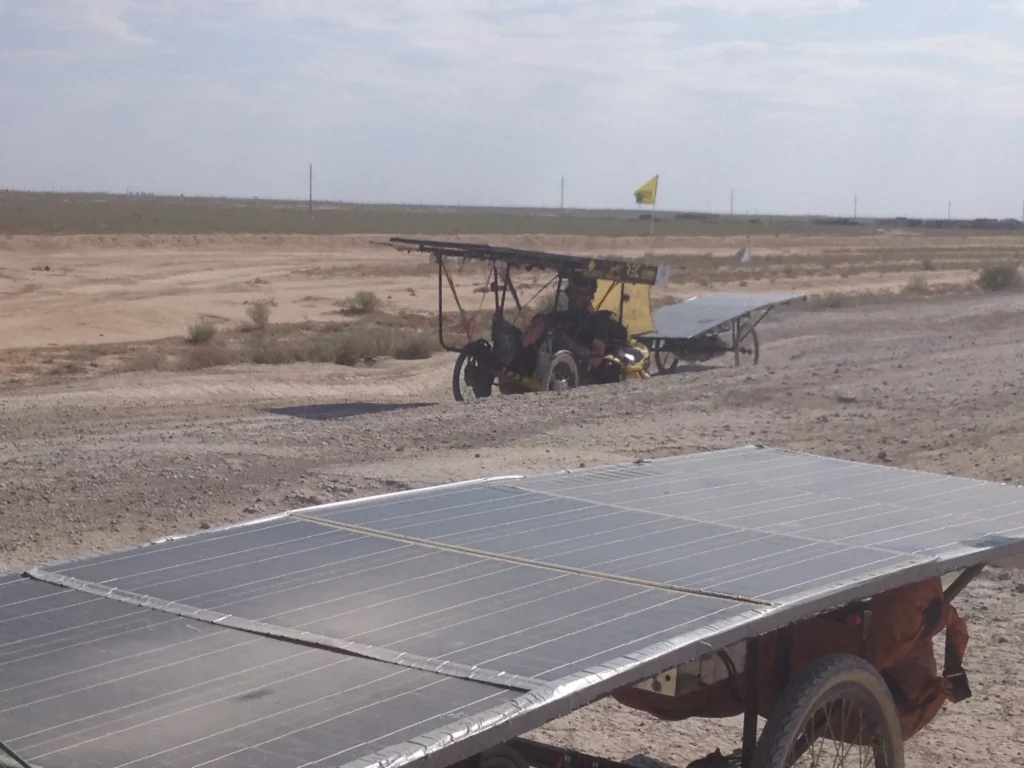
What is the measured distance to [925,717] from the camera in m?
5.06

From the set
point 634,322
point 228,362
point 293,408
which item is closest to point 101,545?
point 293,408

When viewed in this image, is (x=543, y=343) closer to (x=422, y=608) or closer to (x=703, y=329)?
(x=703, y=329)

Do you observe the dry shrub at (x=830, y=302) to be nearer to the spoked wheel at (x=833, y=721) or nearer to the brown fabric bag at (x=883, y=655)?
the brown fabric bag at (x=883, y=655)

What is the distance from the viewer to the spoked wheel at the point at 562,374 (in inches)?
709

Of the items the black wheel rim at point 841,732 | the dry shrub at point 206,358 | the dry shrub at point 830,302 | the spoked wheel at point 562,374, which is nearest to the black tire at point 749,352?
the spoked wheel at point 562,374

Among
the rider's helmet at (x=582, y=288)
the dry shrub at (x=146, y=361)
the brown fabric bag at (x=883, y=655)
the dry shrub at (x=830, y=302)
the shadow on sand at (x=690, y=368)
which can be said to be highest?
the rider's helmet at (x=582, y=288)

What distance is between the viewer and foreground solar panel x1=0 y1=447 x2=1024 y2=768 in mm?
2781

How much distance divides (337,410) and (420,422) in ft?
10.7

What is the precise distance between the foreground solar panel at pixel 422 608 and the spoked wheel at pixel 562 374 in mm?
12282

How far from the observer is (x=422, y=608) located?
3.66m

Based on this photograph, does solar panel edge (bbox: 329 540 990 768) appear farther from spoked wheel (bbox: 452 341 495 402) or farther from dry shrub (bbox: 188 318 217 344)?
dry shrub (bbox: 188 318 217 344)

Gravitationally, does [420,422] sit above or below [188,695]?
below

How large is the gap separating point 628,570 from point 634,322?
16.7m

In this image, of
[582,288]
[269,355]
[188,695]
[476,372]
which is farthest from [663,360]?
[188,695]
